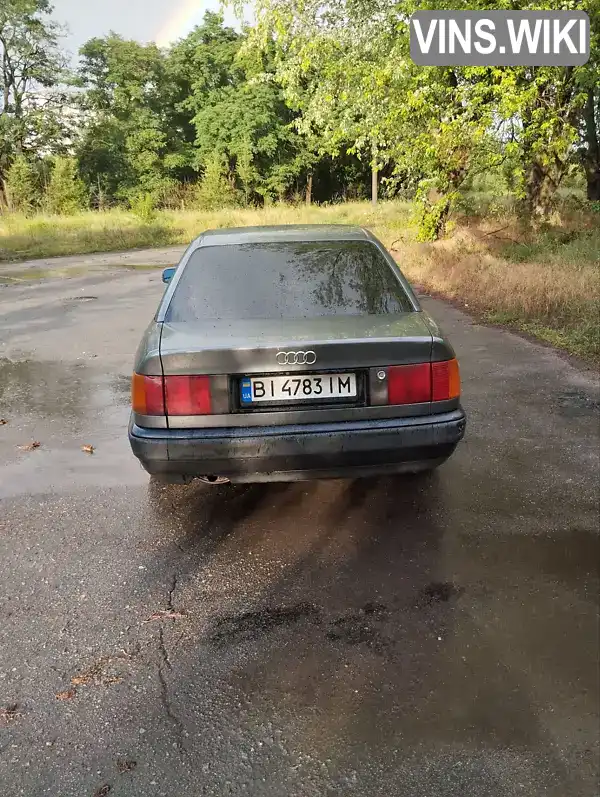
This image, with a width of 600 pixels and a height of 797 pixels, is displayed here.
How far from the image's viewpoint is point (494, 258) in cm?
1321

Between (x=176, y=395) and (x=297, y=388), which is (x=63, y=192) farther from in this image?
(x=297, y=388)

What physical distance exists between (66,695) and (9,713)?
0.63 feet

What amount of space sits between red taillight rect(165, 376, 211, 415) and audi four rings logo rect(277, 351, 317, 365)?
38cm

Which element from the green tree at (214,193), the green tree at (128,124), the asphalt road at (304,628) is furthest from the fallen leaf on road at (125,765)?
the green tree at (128,124)

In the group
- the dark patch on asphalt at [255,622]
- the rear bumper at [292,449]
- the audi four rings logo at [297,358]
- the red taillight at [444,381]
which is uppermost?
the audi four rings logo at [297,358]

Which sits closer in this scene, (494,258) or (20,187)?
(494,258)

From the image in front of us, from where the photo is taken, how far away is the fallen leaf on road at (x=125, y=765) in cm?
202

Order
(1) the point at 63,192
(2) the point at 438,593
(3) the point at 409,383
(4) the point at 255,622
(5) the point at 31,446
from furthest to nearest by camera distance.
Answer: (1) the point at 63,192 < (5) the point at 31,446 < (3) the point at 409,383 < (2) the point at 438,593 < (4) the point at 255,622

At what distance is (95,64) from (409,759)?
2292 inches

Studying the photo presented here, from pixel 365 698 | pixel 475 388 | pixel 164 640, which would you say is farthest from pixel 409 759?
pixel 475 388

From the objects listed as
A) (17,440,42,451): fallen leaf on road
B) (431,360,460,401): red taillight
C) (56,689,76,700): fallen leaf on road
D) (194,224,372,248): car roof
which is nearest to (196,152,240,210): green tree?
(17,440,42,451): fallen leaf on road

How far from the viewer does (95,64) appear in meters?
50.7

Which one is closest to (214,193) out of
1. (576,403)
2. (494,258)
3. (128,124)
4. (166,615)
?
(128,124)

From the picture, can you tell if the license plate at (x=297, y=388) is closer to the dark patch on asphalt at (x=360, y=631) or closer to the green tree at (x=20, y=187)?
the dark patch on asphalt at (x=360, y=631)
